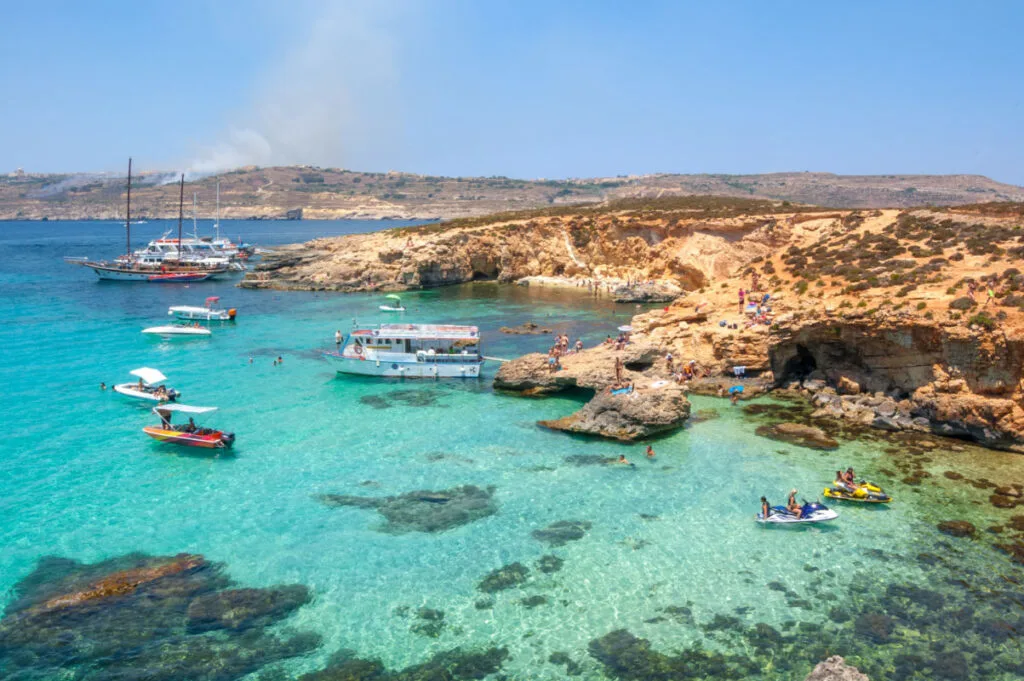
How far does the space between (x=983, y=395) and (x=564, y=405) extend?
16652 millimetres

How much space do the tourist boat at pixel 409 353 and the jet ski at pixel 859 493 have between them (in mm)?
20275

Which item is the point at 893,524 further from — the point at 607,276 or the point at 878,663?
the point at 607,276

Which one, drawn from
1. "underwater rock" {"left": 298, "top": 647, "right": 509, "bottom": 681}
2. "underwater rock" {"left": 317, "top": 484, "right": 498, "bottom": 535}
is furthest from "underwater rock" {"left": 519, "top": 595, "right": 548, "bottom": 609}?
"underwater rock" {"left": 317, "top": 484, "right": 498, "bottom": 535}

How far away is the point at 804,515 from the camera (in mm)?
20188

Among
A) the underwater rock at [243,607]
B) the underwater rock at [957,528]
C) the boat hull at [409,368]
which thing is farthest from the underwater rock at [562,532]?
the boat hull at [409,368]

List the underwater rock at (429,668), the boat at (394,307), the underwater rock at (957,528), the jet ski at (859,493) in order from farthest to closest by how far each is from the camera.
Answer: the boat at (394,307) < the jet ski at (859,493) < the underwater rock at (957,528) < the underwater rock at (429,668)

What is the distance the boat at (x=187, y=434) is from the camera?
26.3 m

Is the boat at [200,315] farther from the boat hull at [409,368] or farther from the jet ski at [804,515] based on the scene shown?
the jet ski at [804,515]

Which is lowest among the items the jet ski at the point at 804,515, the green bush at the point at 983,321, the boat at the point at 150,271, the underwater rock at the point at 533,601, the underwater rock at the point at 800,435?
the underwater rock at the point at 533,601

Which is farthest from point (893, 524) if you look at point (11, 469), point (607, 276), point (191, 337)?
point (607, 276)

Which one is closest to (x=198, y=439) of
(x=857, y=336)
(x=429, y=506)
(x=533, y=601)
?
(x=429, y=506)

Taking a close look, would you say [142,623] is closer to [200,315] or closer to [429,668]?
[429,668]

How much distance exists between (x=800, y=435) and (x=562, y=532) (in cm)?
1221

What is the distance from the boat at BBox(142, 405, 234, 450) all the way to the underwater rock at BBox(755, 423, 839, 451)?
21213 millimetres
